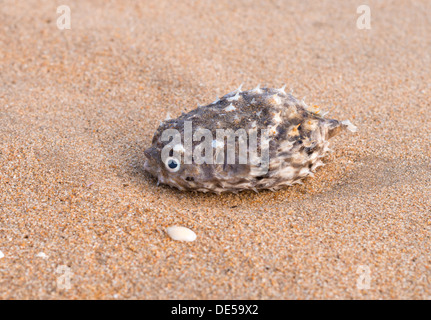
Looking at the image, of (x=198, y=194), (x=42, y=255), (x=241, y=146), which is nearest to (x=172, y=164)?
(x=198, y=194)

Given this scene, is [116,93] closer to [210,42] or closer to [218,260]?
[210,42]

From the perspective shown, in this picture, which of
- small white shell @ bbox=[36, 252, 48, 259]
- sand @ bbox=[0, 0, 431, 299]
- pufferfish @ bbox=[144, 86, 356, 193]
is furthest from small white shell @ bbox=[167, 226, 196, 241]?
small white shell @ bbox=[36, 252, 48, 259]

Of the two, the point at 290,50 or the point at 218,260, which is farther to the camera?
the point at 290,50

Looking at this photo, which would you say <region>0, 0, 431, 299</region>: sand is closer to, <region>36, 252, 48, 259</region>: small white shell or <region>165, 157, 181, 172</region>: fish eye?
<region>36, 252, 48, 259</region>: small white shell

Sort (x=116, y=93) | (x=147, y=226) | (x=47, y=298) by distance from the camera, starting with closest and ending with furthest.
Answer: (x=47, y=298), (x=147, y=226), (x=116, y=93)

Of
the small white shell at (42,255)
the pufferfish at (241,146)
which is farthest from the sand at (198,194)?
the pufferfish at (241,146)

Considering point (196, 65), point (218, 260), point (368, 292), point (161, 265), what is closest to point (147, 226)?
point (161, 265)
